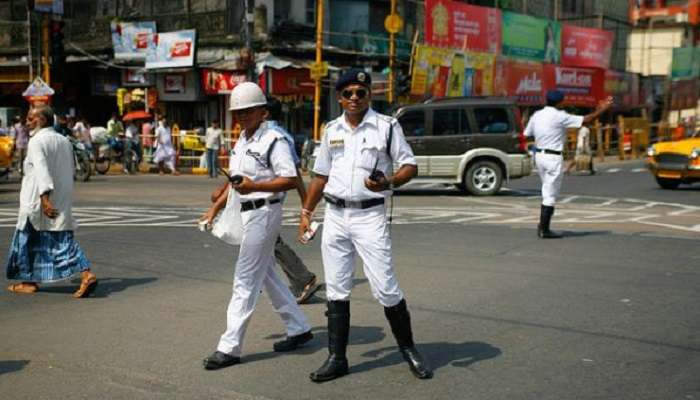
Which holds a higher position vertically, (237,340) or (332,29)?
(332,29)

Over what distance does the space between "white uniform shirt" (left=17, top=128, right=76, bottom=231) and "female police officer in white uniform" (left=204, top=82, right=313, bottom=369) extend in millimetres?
2749

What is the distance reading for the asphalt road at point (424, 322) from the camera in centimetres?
507

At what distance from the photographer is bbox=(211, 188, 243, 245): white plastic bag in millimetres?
5598

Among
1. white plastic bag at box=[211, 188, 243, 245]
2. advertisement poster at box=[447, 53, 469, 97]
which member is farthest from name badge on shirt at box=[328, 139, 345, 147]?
advertisement poster at box=[447, 53, 469, 97]

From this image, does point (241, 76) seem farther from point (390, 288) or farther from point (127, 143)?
point (390, 288)

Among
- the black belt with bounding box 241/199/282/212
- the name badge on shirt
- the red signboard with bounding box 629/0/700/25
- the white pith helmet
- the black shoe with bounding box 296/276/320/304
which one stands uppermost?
the red signboard with bounding box 629/0/700/25

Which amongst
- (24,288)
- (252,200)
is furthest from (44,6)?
(252,200)

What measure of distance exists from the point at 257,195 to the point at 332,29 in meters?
25.6

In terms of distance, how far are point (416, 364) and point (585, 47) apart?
3967 centimetres

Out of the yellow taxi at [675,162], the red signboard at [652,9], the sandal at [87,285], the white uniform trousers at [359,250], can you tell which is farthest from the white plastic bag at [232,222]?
the red signboard at [652,9]

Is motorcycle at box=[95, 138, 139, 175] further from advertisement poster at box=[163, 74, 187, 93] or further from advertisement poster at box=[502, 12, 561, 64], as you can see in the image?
advertisement poster at box=[502, 12, 561, 64]

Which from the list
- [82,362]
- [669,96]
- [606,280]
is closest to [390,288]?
[82,362]

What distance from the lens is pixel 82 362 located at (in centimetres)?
558

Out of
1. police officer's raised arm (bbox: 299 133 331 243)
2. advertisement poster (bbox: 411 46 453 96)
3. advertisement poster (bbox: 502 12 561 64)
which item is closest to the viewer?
police officer's raised arm (bbox: 299 133 331 243)
